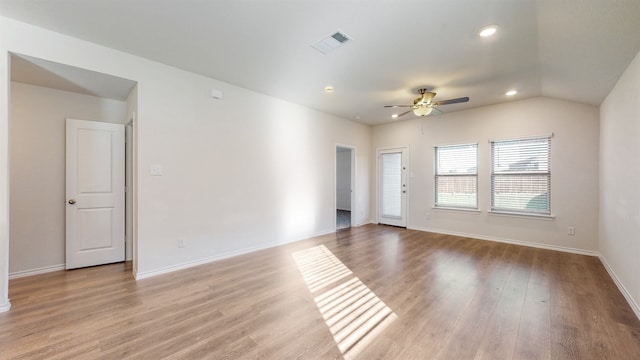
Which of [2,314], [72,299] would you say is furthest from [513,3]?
[2,314]

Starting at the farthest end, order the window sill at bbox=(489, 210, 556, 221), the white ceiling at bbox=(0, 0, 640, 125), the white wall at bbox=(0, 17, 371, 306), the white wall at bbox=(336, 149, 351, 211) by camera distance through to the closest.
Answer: the white wall at bbox=(336, 149, 351, 211), the window sill at bbox=(489, 210, 556, 221), the white wall at bbox=(0, 17, 371, 306), the white ceiling at bbox=(0, 0, 640, 125)

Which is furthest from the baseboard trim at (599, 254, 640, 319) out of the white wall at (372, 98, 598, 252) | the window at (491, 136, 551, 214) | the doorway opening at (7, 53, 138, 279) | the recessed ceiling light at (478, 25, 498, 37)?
the doorway opening at (7, 53, 138, 279)

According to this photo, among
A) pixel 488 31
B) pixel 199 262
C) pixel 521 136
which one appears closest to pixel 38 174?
pixel 199 262

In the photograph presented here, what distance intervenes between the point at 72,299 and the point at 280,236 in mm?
2866

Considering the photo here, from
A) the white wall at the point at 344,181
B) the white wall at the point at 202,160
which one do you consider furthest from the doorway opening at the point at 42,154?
the white wall at the point at 344,181

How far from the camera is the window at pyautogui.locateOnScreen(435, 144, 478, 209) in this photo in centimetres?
550

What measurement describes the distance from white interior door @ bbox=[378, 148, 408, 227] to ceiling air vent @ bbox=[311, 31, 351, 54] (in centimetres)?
416

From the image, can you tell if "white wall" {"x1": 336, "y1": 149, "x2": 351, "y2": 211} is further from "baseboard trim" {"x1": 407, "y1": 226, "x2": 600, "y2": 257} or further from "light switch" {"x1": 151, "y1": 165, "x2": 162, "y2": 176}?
"light switch" {"x1": 151, "y1": 165, "x2": 162, "y2": 176}

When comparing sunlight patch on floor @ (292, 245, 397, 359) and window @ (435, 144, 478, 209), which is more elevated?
window @ (435, 144, 478, 209)

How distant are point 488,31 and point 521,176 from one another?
3.49 m

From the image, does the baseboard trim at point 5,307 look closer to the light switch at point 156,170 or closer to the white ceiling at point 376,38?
the light switch at point 156,170

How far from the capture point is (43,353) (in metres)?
1.86

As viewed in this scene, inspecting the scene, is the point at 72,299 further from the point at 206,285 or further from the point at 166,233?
the point at 206,285

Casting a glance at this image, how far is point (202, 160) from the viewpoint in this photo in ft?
12.4
